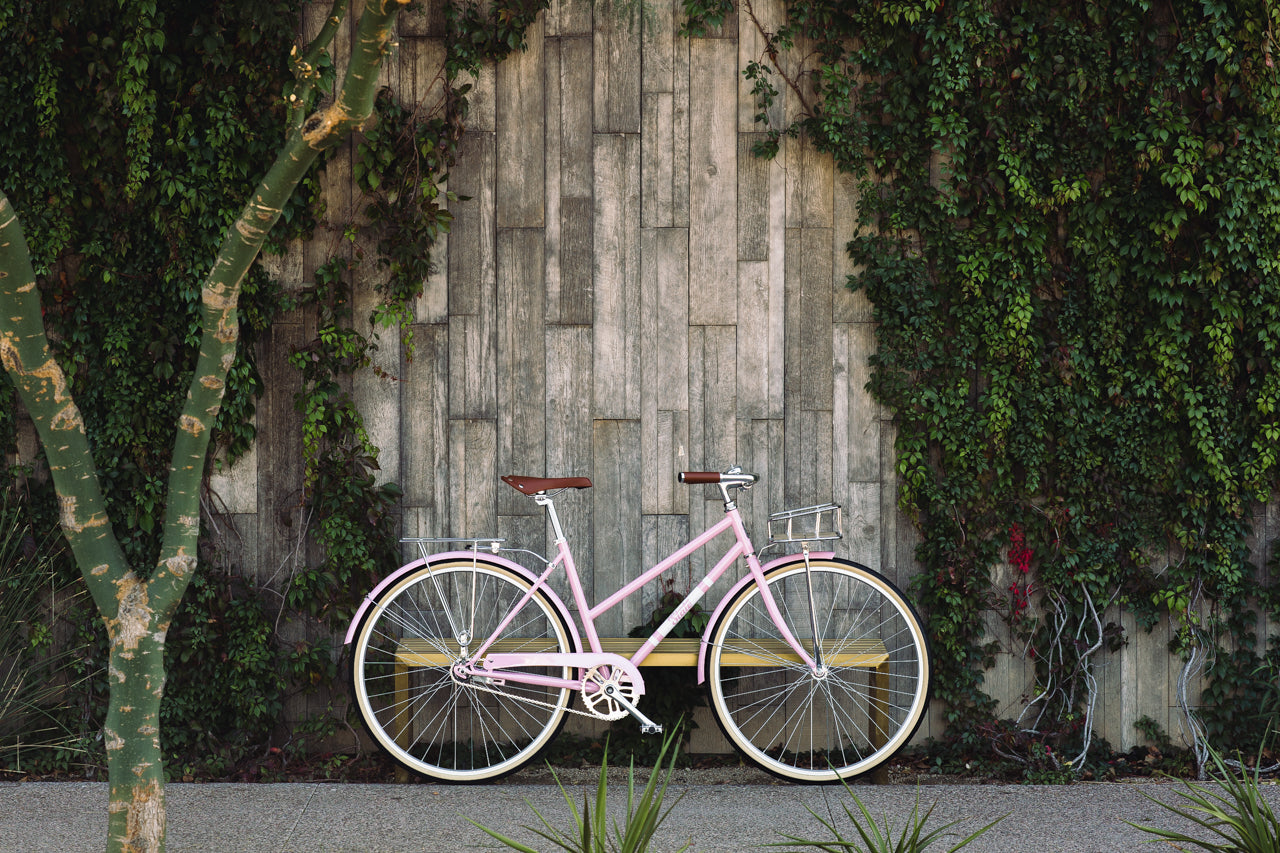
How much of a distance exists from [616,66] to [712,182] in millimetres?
568

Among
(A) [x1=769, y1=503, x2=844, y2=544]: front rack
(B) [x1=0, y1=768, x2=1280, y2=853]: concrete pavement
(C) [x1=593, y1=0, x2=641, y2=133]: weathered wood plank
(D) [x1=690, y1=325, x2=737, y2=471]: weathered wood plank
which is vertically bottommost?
(B) [x1=0, y1=768, x2=1280, y2=853]: concrete pavement

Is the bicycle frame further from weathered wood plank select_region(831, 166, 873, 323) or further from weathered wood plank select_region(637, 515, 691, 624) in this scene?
weathered wood plank select_region(831, 166, 873, 323)

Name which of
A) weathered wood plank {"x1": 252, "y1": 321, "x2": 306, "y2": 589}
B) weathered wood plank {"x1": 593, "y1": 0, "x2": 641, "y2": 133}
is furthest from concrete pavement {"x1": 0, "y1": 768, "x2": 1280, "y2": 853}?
weathered wood plank {"x1": 593, "y1": 0, "x2": 641, "y2": 133}

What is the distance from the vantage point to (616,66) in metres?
3.77

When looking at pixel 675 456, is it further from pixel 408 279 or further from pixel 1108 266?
pixel 1108 266

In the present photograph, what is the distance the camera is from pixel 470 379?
383 cm

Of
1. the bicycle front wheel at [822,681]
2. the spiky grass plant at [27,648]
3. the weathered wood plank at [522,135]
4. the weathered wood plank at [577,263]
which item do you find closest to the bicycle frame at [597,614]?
the bicycle front wheel at [822,681]

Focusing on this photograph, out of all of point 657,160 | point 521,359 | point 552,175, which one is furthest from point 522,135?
point 521,359

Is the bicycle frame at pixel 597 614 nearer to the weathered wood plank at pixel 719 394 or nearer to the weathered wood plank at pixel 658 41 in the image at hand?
the weathered wood plank at pixel 719 394

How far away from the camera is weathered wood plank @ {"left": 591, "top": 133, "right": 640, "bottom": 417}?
379cm

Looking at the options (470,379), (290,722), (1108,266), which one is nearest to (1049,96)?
(1108,266)

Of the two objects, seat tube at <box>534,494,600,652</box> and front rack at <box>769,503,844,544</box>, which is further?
front rack at <box>769,503,844,544</box>

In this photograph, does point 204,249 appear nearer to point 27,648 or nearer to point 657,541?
point 27,648

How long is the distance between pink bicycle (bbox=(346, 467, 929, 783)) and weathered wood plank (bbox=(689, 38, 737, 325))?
73cm
